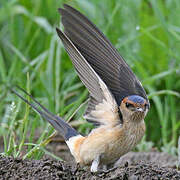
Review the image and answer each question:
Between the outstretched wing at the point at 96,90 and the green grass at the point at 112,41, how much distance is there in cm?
124

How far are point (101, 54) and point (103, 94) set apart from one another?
310mm

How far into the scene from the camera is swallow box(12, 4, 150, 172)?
11.4 feet

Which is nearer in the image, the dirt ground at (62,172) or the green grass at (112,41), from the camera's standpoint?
Result: the dirt ground at (62,172)

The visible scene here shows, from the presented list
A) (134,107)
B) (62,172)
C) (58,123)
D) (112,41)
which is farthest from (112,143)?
(112,41)

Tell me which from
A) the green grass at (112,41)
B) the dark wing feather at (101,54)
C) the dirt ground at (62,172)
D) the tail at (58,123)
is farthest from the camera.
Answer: the green grass at (112,41)

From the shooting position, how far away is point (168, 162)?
4.64 metres

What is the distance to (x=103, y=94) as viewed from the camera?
11.5 feet

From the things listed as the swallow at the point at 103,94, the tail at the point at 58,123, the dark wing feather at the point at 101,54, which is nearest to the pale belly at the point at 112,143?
the swallow at the point at 103,94

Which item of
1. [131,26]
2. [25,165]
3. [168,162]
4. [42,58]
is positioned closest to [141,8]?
[131,26]

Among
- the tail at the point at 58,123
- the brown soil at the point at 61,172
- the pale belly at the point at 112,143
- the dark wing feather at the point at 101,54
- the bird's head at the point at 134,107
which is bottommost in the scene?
the brown soil at the point at 61,172

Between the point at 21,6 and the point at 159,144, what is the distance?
112 inches

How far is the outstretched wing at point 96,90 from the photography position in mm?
3436

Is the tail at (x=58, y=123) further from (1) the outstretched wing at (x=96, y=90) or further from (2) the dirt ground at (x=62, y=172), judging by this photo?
(2) the dirt ground at (x=62, y=172)

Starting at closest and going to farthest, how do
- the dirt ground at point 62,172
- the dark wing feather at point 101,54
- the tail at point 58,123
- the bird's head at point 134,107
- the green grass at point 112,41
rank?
the dirt ground at point 62,172
the bird's head at point 134,107
the dark wing feather at point 101,54
the tail at point 58,123
the green grass at point 112,41
